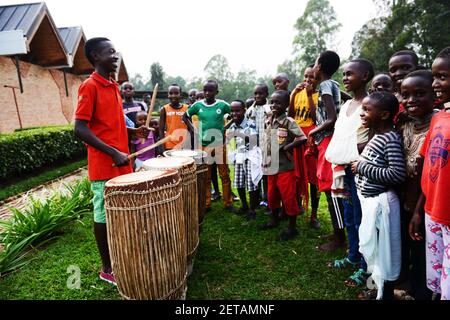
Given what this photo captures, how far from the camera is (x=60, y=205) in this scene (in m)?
4.15

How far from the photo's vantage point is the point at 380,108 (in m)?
2.14

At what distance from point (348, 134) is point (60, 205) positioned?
12.6 feet

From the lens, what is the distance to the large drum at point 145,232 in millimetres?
2012

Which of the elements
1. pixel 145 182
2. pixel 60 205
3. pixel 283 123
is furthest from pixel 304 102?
pixel 60 205

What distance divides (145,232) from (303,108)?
2653mm

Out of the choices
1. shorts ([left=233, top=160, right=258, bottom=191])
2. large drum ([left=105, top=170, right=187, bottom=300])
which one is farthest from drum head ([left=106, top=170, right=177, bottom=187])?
shorts ([left=233, top=160, right=258, bottom=191])

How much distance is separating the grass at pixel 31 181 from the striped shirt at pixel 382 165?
6248 mm

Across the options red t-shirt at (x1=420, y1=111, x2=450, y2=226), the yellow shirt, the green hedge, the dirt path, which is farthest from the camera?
the green hedge

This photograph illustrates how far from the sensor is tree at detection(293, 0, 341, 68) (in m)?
37.9

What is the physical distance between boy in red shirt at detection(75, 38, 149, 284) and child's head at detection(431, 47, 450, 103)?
7.50 ft

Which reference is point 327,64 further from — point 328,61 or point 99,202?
point 99,202

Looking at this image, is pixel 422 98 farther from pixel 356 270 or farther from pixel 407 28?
pixel 407 28

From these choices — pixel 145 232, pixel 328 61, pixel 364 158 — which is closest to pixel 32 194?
pixel 145 232

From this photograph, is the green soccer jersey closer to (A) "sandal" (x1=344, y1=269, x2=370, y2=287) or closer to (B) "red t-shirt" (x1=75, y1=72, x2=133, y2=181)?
(B) "red t-shirt" (x1=75, y1=72, x2=133, y2=181)
